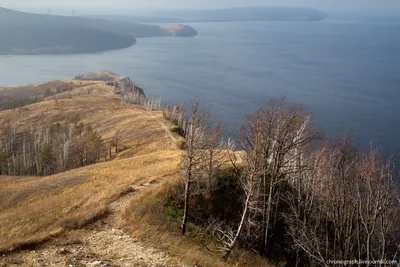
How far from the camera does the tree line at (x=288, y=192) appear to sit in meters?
23.0

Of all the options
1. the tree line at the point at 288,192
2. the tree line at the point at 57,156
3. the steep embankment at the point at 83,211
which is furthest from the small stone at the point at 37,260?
the tree line at the point at 57,156

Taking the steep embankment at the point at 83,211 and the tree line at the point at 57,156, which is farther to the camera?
the tree line at the point at 57,156

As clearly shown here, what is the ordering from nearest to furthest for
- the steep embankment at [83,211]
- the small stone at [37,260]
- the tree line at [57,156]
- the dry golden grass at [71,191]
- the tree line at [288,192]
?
the small stone at [37,260] → the steep embankment at [83,211] → the tree line at [288,192] → the dry golden grass at [71,191] → the tree line at [57,156]

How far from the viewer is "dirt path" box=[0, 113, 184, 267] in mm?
20625

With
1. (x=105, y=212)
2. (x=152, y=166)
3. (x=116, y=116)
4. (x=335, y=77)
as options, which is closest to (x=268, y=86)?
(x=335, y=77)

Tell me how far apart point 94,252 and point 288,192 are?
19.2 m

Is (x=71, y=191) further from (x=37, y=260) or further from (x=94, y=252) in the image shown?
(x=37, y=260)

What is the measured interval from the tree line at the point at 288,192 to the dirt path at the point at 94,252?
15.7 ft

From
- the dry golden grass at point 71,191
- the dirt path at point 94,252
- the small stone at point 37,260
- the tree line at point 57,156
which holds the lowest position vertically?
the tree line at point 57,156

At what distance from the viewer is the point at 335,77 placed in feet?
621

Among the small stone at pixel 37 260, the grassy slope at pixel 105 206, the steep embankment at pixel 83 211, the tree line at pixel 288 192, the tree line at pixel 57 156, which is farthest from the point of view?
the tree line at pixel 57 156

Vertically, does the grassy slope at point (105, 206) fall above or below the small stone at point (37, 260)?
below

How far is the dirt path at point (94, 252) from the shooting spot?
67.7ft

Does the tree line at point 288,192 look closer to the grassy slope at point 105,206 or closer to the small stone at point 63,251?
the grassy slope at point 105,206
